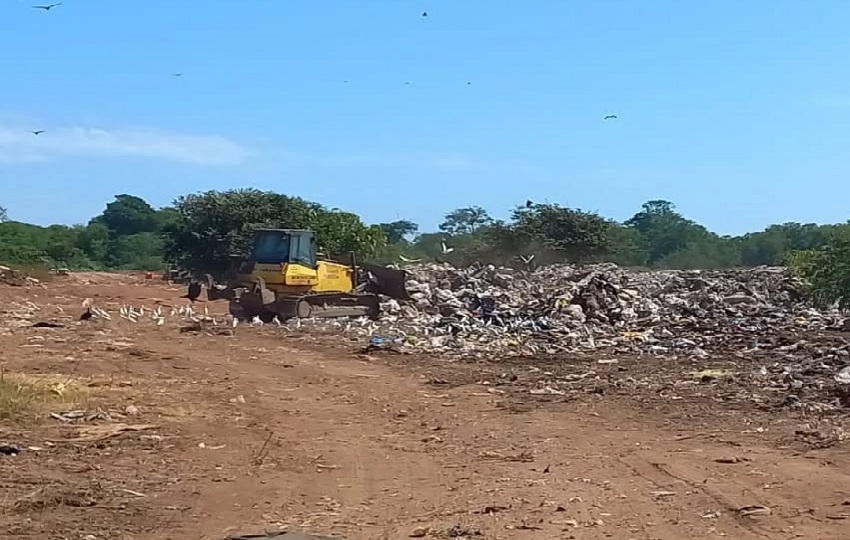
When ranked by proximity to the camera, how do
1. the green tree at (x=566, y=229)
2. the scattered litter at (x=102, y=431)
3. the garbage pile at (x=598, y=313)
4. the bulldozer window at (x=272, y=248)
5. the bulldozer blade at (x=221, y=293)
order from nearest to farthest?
the scattered litter at (x=102, y=431), the garbage pile at (x=598, y=313), the bulldozer window at (x=272, y=248), the bulldozer blade at (x=221, y=293), the green tree at (x=566, y=229)

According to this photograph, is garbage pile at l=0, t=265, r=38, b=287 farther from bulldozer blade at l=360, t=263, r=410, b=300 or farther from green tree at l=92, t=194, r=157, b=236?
green tree at l=92, t=194, r=157, b=236

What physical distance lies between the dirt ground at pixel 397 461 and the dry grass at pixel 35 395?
8cm

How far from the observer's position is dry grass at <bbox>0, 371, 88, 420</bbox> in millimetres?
10242

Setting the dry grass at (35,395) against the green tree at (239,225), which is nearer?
the dry grass at (35,395)

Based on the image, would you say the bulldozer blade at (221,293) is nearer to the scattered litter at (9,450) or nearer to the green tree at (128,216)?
the scattered litter at (9,450)

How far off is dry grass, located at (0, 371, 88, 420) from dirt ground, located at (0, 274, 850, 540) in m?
0.08

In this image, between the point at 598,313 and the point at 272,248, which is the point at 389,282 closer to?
the point at 272,248

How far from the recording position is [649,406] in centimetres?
1131

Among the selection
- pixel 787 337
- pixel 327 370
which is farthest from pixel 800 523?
pixel 787 337

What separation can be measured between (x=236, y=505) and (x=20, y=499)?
132 centimetres

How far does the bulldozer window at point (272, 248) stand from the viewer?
22.4 meters

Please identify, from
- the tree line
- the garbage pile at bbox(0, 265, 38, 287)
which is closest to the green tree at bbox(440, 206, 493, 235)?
the tree line

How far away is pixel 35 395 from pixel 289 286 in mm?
11196

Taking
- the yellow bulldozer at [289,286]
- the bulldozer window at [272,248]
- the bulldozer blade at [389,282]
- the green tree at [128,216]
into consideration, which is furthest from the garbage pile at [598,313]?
the green tree at [128,216]
